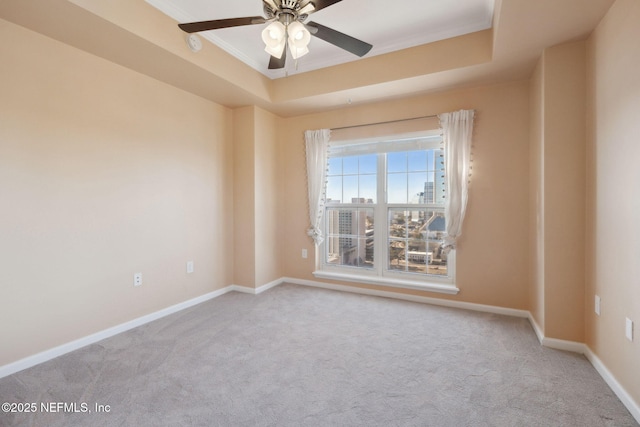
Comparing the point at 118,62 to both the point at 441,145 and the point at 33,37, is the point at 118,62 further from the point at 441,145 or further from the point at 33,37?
the point at 441,145

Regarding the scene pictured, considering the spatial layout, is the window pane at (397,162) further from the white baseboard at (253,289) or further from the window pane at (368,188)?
the white baseboard at (253,289)

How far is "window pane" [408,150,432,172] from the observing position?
136 inches

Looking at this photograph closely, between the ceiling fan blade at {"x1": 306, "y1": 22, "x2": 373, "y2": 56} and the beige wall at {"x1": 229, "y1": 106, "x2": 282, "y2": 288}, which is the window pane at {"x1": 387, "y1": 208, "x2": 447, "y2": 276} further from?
the ceiling fan blade at {"x1": 306, "y1": 22, "x2": 373, "y2": 56}

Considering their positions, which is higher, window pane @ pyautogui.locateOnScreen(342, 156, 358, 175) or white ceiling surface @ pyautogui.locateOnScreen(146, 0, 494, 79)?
white ceiling surface @ pyautogui.locateOnScreen(146, 0, 494, 79)

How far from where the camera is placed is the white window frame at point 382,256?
10.9 ft

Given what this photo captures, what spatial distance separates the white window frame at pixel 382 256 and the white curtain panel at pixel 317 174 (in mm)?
181

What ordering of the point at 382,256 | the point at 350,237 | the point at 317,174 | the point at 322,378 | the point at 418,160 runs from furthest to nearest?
the point at 350,237
the point at 317,174
the point at 382,256
the point at 418,160
the point at 322,378

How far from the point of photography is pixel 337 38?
1.86 metres

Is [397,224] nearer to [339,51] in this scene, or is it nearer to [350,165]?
[350,165]

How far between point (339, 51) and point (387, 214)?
196cm

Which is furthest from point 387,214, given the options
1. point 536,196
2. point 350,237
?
point 536,196

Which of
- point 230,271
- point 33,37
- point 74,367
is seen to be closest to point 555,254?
point 230,271

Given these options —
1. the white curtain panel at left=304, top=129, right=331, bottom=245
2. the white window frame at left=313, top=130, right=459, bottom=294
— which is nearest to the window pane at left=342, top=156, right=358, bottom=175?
the white window frame at left=313, top=130, right=459, bottom=294

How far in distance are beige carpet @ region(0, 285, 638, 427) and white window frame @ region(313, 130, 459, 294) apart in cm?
60
